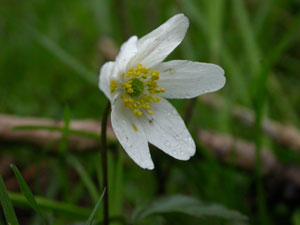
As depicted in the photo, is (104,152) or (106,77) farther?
(104,152)

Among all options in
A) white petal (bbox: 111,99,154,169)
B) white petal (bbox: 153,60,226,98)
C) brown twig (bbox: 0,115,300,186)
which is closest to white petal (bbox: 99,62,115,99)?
white petal (bbox: 111,99,154,169)

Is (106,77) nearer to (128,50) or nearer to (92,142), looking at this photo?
(128,50)

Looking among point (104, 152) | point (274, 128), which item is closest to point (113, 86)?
point (104, 152)

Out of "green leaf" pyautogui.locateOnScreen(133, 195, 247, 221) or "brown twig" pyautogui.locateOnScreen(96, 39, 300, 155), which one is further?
"brown twig" pyautogui.locateOnScreen(96, 39, 300, 155)

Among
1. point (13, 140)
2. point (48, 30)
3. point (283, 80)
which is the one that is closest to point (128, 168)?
point (13, 140)

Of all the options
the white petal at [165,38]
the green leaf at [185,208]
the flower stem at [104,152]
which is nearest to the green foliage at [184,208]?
the green leaf at [185,208]

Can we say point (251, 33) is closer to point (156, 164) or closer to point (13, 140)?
point (156, 164)

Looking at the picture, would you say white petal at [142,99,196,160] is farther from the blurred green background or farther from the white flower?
the blurred green background
